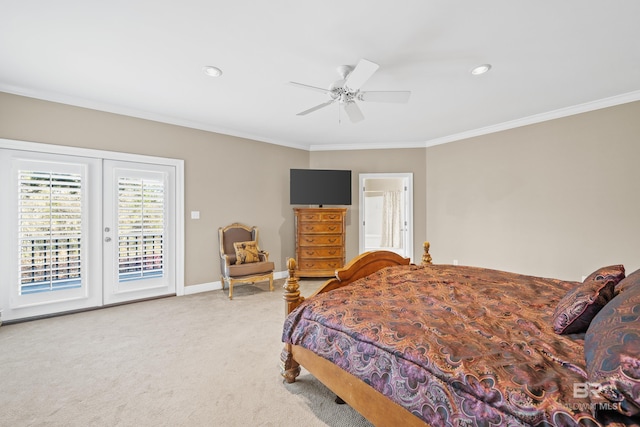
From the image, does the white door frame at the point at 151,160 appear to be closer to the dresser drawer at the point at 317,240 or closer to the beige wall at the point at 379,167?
the dresser drawer at the point at 317,240

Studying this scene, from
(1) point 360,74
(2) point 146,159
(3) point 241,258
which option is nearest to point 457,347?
(1) point 360,74

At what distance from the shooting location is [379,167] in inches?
222

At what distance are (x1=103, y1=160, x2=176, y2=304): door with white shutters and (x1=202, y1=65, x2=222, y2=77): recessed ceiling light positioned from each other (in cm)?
192

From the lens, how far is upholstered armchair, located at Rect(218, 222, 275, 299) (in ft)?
13.6

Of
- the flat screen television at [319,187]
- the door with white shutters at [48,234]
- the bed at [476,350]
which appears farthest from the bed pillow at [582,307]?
the door with white shutters at [48,234]

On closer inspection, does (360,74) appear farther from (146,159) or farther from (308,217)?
(146,159)

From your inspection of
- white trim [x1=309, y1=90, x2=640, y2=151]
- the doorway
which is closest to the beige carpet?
white trim [x1=309, y1=90, x2=640, y2=151]

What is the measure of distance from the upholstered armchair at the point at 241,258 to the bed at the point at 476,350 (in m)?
2.24

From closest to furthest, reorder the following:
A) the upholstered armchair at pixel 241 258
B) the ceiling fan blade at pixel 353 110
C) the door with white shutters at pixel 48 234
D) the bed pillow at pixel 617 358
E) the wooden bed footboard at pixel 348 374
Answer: the bed pillow at pixel 617 358, the wooden bed footboard at pixel 348 374, the ceiling fan blade at pixel 353 110, the door with white shutters at pixel 48 234, the upholstered armchair at pixel 241 258

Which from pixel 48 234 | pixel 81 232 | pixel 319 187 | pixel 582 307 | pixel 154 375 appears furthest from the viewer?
pixel 319 187

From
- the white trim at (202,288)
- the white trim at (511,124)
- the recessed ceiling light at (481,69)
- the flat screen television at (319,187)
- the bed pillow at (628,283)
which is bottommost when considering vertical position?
the white trim at (202,288)

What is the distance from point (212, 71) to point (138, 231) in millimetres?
2499

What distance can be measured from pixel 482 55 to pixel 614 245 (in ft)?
9.93

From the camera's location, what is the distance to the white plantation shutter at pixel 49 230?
10.5 ft
